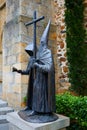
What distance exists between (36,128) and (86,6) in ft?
12.4

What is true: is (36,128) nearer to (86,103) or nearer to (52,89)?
(52,89)

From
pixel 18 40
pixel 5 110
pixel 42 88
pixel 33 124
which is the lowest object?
pixel 5 110

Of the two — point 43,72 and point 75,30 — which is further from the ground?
point 75,30

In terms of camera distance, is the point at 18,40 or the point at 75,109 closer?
the point at 75,109

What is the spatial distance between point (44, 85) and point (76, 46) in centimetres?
242

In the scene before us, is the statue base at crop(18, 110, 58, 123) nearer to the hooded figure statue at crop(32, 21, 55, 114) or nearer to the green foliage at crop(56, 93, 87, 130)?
the hooded figure statue at crop(32, 21, 55, 114)

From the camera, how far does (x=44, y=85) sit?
295cm

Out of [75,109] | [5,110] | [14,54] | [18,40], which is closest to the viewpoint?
[75,109]

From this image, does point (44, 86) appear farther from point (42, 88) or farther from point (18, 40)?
point (18, 40)

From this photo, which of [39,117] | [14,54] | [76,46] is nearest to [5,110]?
[14,54]

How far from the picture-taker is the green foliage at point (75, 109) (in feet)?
11.6

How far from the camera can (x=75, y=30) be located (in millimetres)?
5148

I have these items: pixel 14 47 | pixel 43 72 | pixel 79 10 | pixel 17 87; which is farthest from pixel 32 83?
pixel 79 10

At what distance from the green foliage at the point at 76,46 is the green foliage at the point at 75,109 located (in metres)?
1.14
